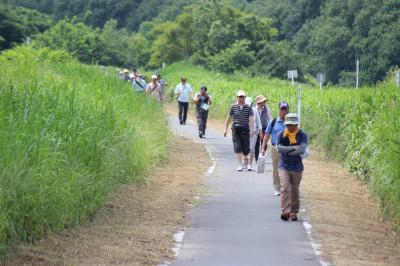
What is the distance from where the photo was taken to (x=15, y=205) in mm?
11828

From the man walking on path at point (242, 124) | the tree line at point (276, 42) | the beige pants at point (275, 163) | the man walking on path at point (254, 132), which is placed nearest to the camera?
the beige pants at point (275, 163)

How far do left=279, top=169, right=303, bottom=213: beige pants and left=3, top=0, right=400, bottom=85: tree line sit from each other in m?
36.4

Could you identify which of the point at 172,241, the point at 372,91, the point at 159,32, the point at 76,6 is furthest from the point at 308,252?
the point at 76,6

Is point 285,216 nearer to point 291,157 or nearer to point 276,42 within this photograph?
point 291,157

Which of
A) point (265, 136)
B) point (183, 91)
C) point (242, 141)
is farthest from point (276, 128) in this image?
point (183, 91)

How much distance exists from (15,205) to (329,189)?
9.71 meters

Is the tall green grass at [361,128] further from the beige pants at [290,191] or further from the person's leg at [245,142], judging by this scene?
the person's leg at [245,142]

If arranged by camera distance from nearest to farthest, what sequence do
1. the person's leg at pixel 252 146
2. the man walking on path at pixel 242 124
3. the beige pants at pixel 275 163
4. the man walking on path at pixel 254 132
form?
the beige pants at pixel 275 163 → the man walking on path at pixel 254 132 → the man walking on path at pixel 242 124 → the person's leg at pixel 252 146

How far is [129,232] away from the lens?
14086mm

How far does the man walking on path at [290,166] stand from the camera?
1539 cm

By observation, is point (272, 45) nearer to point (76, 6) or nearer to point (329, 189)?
point (329, 189)

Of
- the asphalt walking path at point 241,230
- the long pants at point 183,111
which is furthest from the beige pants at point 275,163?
the long pants at point 183,111

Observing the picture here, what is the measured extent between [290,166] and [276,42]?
53.8 m

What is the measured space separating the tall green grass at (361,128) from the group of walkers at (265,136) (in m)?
1.53
